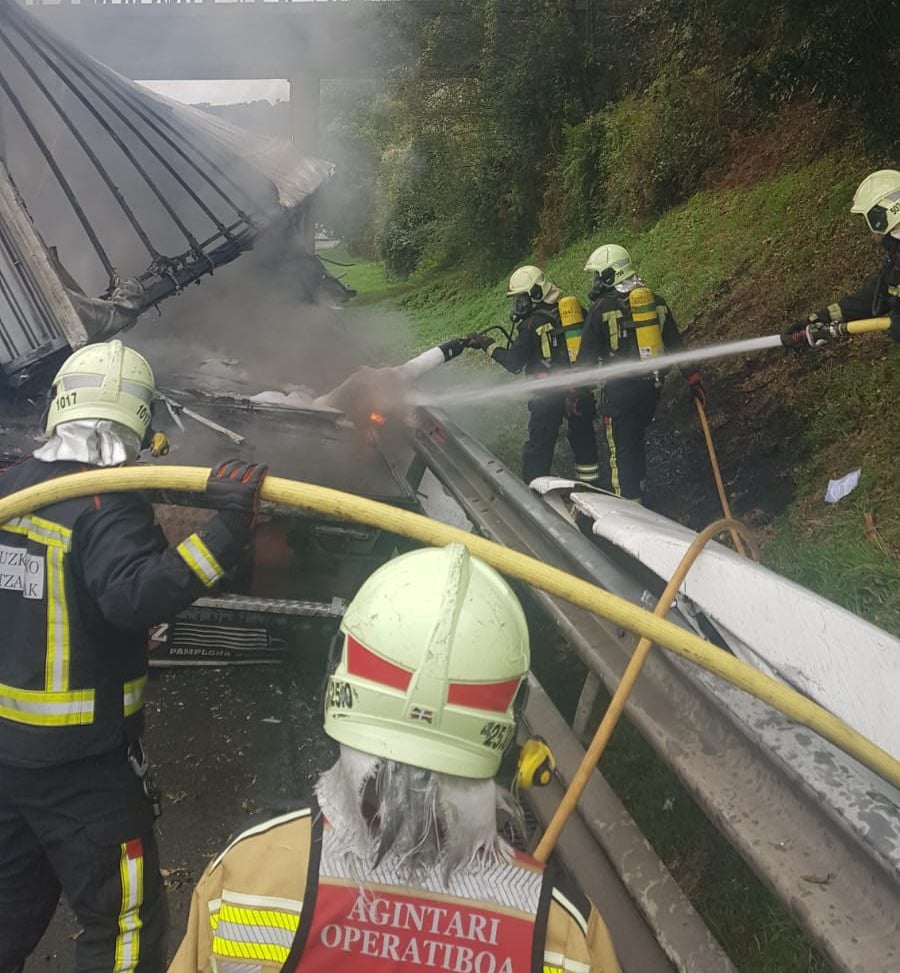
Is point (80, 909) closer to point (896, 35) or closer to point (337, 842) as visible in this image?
point (337, 842)

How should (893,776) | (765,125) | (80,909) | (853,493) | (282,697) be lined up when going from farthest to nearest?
1. (765,125)
2. (853,493)
3. (282,697)
4. (80,909)
5. (893,776)

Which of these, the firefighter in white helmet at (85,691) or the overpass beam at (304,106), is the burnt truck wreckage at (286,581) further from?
the overpass beam at (304,106)

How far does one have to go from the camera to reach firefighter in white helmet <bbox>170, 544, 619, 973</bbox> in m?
1.18

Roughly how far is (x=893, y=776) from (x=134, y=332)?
30.1ft

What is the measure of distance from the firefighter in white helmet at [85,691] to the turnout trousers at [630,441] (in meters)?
3.69

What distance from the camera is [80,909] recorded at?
220 cm

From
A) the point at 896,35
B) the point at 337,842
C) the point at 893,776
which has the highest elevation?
the point at 896,35

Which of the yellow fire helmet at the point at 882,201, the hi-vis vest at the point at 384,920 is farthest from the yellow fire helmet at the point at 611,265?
the hi-vis vest at the point at 384,920

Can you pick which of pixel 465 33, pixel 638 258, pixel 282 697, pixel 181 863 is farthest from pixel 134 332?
pixel 465 33

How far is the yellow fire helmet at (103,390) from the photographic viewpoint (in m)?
2.36

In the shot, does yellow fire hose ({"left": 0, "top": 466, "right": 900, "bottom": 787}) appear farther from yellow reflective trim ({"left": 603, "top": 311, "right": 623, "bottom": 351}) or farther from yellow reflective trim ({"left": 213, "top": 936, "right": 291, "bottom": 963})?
yellow reflective trim ({"left": 603, "top": 311, "right": 623, "bottom": 351})

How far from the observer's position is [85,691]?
2182 millimetres

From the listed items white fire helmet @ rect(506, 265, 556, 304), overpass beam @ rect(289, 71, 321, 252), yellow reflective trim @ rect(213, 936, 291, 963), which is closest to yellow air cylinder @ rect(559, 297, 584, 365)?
white fire helmet @ rect(506, 265, 556, 304)

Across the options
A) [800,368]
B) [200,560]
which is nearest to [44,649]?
[200,560]
